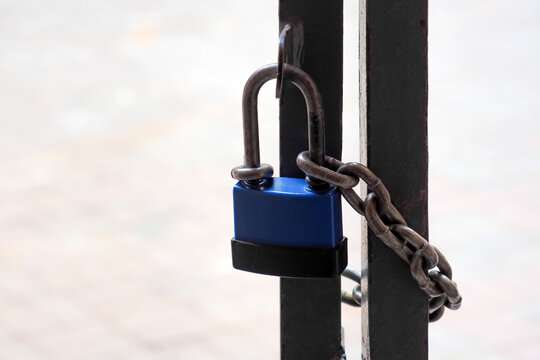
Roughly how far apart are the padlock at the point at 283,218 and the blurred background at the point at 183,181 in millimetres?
1320

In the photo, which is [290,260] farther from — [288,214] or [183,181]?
[183,181]

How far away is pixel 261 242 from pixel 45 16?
3.62m

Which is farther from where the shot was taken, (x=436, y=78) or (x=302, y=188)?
(x=436, y=78)

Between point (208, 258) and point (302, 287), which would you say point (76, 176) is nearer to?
point (208, 258)

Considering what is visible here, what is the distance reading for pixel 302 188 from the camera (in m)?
0.63

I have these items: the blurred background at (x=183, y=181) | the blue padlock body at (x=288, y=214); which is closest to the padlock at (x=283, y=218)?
the blue padlock body at (x=288, y=214)

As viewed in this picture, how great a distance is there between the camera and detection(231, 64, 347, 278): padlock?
2.03ft

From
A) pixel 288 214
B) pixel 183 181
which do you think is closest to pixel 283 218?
pixel 288 214

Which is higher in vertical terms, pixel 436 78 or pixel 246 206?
pixel 246 206

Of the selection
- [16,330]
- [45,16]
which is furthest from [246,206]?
[45,16]

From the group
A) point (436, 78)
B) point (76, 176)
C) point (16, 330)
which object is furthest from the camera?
point (436, 78)

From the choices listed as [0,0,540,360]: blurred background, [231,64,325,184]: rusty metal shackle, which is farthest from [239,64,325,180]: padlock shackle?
[0,0,540,360]: blurred background

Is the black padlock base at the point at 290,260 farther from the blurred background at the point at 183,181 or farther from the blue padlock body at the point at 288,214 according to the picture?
the blurred background at the point at 183,181

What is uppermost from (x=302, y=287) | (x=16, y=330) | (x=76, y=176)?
(x=302, y=287)
